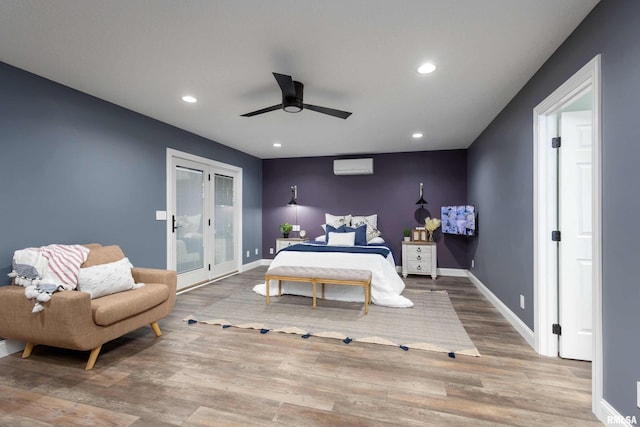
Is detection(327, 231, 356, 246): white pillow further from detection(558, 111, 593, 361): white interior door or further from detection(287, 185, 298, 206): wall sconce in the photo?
detection(558, 111, 593, 361): white interior door

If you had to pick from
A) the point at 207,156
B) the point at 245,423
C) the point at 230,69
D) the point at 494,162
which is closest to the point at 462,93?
the point at 494,162

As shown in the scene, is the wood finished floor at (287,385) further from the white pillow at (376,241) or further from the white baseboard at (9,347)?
the white pillow at (376,241)

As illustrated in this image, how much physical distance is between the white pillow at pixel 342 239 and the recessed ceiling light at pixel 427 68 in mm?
3028

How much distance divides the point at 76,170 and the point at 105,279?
1256 mm

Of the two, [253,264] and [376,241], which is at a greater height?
[376,241]

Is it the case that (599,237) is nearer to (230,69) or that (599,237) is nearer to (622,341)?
(622,341)

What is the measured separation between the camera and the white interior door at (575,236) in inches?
89.8

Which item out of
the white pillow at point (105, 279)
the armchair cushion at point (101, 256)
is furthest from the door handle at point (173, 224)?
the white pillow at point (105, 279)

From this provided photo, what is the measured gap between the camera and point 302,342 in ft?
8.74

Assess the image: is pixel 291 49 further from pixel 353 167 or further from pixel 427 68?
pixel 353 167

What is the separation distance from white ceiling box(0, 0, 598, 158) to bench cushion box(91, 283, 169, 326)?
1954 millimetres

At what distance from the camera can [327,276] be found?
3.53 meters

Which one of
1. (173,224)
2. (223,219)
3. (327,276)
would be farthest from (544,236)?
(223,219)

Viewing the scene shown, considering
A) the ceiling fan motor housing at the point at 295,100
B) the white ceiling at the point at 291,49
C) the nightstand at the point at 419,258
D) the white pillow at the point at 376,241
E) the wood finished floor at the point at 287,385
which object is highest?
the white ceiling at the point at 291,49
